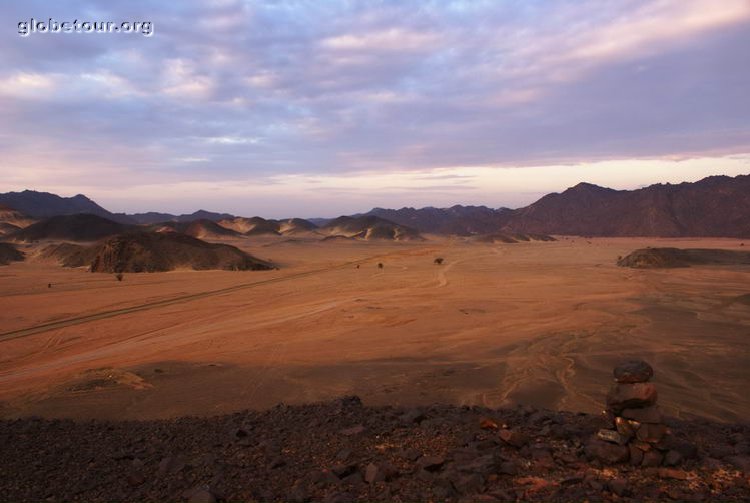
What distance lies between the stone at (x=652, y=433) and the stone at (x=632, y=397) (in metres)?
0.23

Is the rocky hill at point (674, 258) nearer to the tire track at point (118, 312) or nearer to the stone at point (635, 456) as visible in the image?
the tire track at point (118, 312)

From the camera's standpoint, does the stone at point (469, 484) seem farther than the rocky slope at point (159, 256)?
No

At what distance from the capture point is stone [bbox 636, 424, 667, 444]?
5508 mm

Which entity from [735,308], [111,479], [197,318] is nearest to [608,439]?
[111,479]

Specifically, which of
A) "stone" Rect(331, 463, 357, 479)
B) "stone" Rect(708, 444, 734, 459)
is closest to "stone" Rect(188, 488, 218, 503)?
"stone" Rect(331, 463, 357, 479)

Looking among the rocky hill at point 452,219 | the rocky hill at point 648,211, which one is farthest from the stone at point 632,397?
the rocky hill at point 452,219

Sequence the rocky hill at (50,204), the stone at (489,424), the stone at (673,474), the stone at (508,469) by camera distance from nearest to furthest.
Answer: the stone at (673,474) → the stone at (508,469) → the stone at (489,424) → the rocky hill at (50,204)

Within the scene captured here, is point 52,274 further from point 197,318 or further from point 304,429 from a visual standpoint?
point 304,429

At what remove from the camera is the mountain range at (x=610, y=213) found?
87.6m

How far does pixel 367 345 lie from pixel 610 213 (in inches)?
4081

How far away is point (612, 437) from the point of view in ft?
18.6

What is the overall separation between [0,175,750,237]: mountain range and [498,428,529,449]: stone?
89.8m

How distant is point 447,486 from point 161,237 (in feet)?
125

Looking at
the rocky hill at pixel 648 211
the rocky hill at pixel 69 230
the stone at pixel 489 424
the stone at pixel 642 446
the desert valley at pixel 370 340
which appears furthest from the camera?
the rocky hill at pixel 648 211
